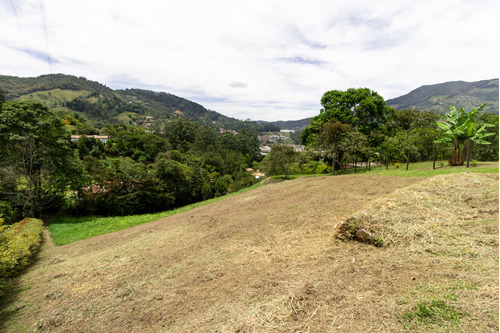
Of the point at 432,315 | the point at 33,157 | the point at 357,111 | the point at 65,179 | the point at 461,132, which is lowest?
the point at 432,315

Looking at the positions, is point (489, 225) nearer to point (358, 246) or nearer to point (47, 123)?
point (358, 246)

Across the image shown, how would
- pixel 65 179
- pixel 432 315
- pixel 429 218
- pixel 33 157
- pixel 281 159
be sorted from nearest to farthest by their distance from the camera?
pixel 432 315 < pixel 429 218 < pixel 33 157 < pixel 65 179 < pixel 281 159

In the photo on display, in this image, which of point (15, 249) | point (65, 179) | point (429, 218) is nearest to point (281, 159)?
point (429, 218)

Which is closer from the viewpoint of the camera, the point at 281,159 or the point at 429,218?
the point at 429,218

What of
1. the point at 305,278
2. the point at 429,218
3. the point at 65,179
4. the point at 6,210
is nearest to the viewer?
the point at 305,278

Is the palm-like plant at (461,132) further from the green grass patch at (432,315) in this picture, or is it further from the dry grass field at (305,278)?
the green grass patch at (432,315)

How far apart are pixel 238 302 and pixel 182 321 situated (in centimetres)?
95

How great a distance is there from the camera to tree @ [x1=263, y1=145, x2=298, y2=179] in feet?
64.2

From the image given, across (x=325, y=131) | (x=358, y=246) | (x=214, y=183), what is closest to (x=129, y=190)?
(x=214, y=183)

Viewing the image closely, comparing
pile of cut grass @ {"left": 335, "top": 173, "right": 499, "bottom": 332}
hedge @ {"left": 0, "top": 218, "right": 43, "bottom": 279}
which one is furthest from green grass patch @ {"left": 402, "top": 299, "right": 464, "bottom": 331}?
hedge @ {"left": 0, "top": 218, "right": 43, "bottom": 279}

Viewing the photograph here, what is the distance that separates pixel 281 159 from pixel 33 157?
1919 cm

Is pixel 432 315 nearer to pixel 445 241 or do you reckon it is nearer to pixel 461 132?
pixel 445 241

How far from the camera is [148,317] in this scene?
3.77m

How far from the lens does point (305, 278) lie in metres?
3.76
